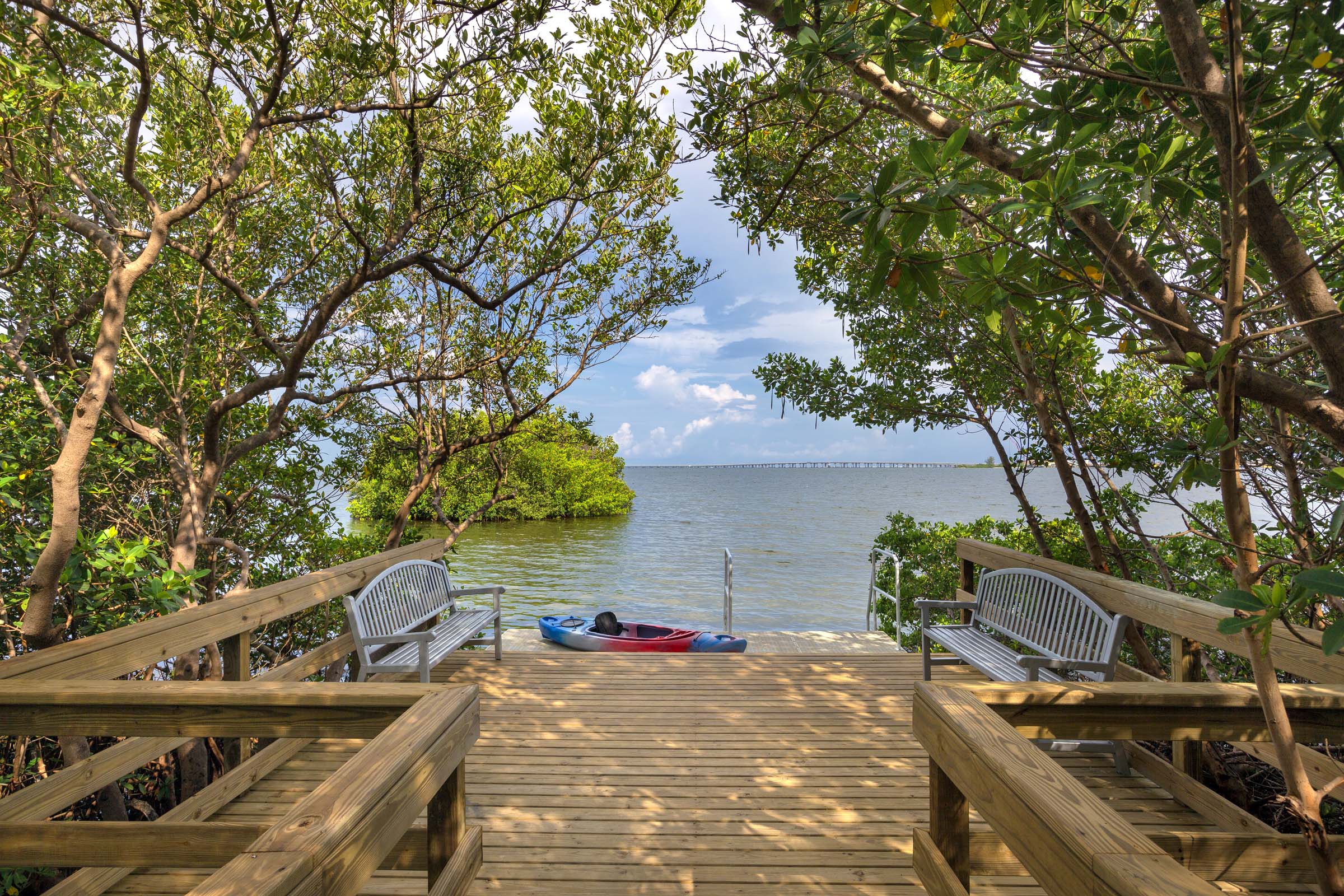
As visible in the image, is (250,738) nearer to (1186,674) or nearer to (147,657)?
(147,657)

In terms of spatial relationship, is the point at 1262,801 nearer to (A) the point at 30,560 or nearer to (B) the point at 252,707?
(B) the point at 252,707

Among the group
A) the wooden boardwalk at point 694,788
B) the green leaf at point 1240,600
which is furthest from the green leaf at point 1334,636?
the wooden boardwalk at point 694,788

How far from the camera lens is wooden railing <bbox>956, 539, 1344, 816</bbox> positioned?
244cm

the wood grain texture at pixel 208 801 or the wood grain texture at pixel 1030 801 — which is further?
the wood grain texture at pixel 208 801

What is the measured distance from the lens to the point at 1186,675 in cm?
309

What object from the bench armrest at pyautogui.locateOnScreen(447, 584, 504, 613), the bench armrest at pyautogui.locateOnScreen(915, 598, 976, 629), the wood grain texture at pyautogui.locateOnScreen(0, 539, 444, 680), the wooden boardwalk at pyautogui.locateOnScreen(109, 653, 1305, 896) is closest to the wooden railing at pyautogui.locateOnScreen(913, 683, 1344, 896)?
the wooden boardwalk at pyautogui.locateOnScreen(109, 653, 1305, 896)

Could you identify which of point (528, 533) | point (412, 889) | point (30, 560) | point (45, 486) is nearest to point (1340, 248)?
point (412, 889)

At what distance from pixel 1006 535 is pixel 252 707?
8312 mm

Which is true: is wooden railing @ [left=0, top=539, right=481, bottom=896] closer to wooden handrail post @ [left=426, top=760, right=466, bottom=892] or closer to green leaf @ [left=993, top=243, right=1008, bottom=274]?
wooden handrail post @ [left=426, top=760, right=466, bottom=892]

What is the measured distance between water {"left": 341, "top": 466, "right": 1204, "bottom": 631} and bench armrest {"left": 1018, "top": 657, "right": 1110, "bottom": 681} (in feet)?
18.4

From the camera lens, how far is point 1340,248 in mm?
1355

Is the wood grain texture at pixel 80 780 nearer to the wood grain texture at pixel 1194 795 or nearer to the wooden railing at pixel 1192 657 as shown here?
the wooden railing at pixel 1192 657

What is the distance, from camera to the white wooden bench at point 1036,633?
11.1ft

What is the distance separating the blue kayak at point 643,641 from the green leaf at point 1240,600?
Result: 5939 mm
